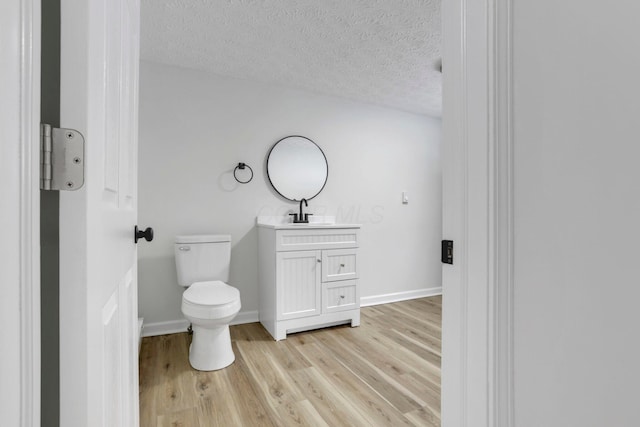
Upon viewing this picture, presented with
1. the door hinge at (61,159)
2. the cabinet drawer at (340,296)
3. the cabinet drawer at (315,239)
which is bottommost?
the cabinet drawer at (340,296)

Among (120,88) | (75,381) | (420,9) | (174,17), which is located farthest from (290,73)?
(75,381)

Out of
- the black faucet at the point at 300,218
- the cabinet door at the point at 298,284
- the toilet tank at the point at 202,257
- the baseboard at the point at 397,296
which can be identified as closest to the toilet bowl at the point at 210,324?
the toilet tank at the point at 202,257

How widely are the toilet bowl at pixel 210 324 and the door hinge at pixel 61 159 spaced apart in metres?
1.57

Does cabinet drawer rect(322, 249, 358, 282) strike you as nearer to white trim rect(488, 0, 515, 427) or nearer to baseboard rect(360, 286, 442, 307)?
baseboard rect(360, 286, 442, 307)

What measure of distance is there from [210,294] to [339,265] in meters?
1.07

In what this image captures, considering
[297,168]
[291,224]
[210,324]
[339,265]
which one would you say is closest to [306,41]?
[297,168]

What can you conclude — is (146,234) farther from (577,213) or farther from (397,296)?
(397,296)

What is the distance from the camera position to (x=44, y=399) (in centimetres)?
40
